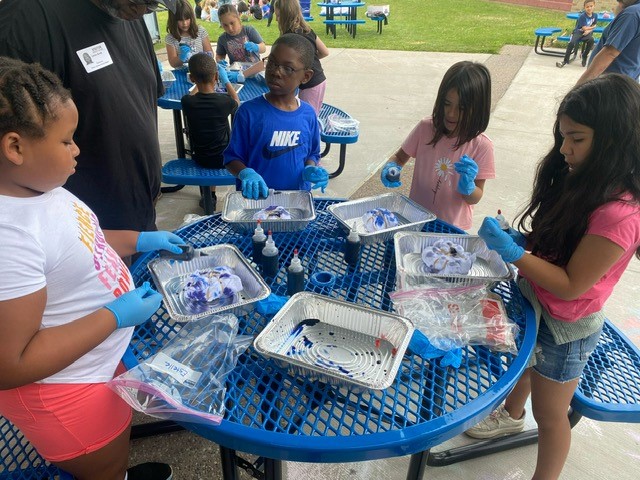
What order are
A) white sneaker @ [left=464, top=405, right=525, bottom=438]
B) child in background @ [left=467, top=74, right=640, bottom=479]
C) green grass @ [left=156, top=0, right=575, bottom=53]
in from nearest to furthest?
child in background @ [left=467, top=74, right=640, bottom=479] < white sneaker @ [left=464, top=405, right=525, bottom=438] < green grass @ [left=156, top=0, right=575, bottom=53]

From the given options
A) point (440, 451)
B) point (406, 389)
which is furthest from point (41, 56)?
point (440, 451)

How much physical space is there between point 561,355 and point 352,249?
794 mm

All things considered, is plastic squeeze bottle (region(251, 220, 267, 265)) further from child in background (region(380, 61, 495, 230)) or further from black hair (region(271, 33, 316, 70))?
black hair (region(271, 33, 316, 70))

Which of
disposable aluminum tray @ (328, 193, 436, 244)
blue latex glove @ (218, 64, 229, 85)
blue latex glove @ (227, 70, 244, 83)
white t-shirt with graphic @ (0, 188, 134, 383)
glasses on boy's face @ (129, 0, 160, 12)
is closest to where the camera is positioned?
white t-shirt with graphic @ (0, 188, 134, 383)

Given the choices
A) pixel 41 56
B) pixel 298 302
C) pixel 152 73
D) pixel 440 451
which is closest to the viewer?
pixel 298 302

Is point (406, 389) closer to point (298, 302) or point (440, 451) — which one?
point (298, 302)

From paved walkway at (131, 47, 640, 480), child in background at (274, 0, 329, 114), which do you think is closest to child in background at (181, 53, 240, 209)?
paved walkway at (131, 47, 640, 480)

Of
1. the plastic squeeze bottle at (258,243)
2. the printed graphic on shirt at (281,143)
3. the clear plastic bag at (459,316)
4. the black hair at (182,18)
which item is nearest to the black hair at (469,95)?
the printed graphic on shirt at (281,143)

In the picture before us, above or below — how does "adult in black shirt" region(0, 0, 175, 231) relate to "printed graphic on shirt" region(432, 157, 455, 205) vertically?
above

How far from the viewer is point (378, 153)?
4887 mm

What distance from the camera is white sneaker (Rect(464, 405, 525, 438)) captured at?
6.30 ft

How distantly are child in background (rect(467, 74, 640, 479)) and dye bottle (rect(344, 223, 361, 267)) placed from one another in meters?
0.44

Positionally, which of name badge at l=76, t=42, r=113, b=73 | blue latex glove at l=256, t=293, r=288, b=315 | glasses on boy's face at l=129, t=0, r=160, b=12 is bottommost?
blue latex glove at l=256, t=293, r=288, b=315

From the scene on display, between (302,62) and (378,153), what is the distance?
2910 mm
